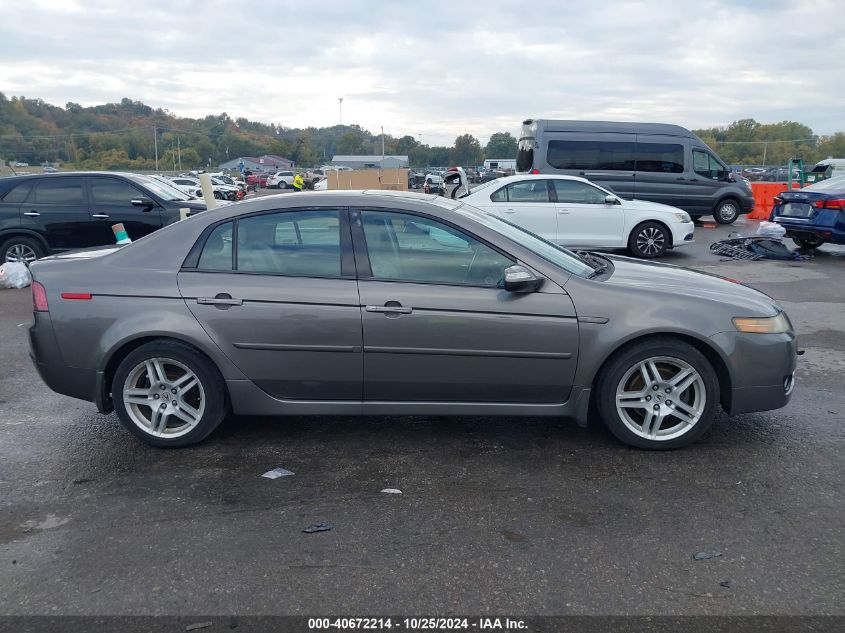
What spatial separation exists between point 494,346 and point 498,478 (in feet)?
2.49

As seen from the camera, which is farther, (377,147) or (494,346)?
(377,147)

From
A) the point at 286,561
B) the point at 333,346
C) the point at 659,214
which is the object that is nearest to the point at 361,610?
the point at 286,561

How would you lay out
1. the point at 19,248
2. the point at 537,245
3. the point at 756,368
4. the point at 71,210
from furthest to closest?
the point at 19,248 < the point at 71,210 < the point at 537,245 < the point at 756,368

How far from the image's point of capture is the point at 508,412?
A: 14.1ft

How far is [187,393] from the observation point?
441cm

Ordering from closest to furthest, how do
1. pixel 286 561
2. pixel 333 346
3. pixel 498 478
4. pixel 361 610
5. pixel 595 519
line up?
Answer: pixel 361 610
pixel 286 561
pixel 595 519
pixel 498 478
pixel 333 346

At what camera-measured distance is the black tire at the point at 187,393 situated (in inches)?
169

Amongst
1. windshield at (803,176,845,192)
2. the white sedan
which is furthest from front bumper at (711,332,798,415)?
windshield at (803,176,845,192)

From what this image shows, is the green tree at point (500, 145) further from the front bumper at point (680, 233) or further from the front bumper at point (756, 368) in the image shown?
the front bumper at point (756, 368)

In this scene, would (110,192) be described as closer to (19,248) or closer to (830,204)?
(19,248)

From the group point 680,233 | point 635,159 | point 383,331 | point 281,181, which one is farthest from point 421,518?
point 281,181

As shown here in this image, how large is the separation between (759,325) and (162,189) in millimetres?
9340

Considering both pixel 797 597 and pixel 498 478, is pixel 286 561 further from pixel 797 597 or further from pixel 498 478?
pixel 797 597

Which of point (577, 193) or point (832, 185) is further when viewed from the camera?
point (832, 185)
